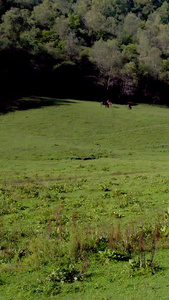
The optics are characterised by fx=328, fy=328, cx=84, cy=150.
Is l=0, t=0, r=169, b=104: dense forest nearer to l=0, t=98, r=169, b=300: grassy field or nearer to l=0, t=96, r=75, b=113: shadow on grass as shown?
l=0, t=96, r=75, b=113: shadow on grass

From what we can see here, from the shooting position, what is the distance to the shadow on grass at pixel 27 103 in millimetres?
60156

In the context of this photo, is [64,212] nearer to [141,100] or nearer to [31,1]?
[141,100]

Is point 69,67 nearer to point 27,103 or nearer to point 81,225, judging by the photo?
point 27,103

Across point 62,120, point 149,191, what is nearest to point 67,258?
point 149,191

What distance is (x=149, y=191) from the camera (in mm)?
19156

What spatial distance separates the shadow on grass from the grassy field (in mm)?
21722

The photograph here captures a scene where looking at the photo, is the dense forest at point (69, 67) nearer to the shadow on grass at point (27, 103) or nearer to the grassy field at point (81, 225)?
the shadow on grass at point (27, 103)

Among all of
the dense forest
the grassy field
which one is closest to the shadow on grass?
the dense forest

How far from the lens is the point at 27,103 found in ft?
209

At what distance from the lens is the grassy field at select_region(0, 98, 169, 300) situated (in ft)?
28.6

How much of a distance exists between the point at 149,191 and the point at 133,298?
1173 cm

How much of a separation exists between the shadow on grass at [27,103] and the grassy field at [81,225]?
21.7 metres

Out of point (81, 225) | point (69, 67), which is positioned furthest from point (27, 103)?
point (81, 225)

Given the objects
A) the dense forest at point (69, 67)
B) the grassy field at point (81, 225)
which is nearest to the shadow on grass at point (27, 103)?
the dense forest at point (69, 67)
